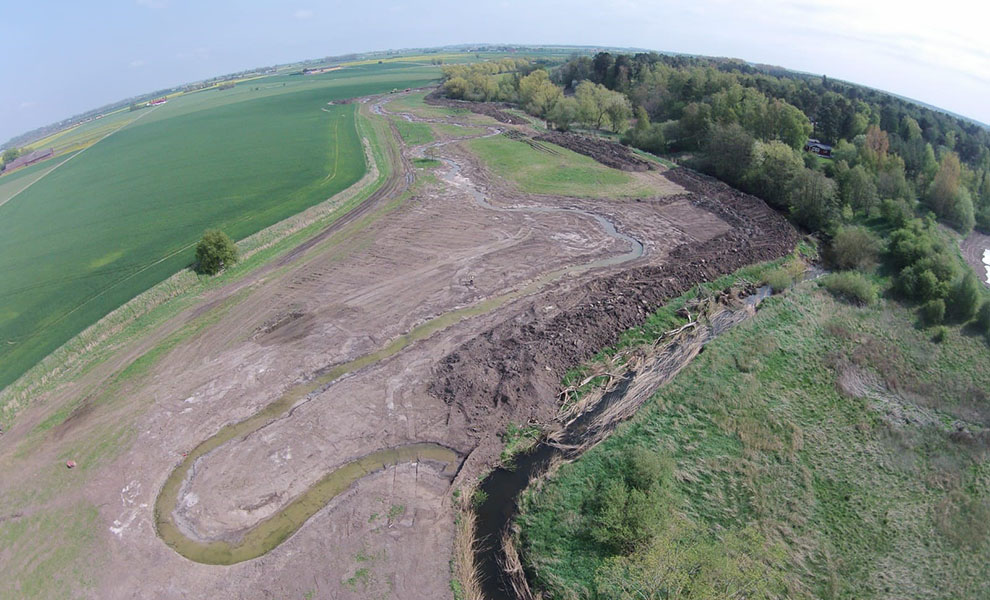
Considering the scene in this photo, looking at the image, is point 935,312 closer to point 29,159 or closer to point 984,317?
point 984,317

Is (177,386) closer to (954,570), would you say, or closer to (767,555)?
(767,555)

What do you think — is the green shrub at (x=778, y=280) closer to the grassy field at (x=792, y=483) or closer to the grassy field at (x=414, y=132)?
the grassy field at (x=792, y=483)

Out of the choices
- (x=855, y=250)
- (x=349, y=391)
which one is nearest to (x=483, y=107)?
(x=855, y=250)

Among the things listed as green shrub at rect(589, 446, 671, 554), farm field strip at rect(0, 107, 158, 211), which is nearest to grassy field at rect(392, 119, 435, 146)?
→ farm field strip at rect(0, 107, 158, 211)

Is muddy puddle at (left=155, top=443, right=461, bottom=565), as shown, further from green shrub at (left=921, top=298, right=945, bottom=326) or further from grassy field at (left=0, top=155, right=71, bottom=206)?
grassy field at (left=0, top=155, right=71, bottom=206)

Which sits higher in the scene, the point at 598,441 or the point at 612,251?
the point at 612,251

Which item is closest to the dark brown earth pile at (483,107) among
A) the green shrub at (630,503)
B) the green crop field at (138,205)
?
the green crop field at (138,205)

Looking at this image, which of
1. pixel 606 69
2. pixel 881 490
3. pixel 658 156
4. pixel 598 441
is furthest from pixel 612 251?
pixel 606 69
